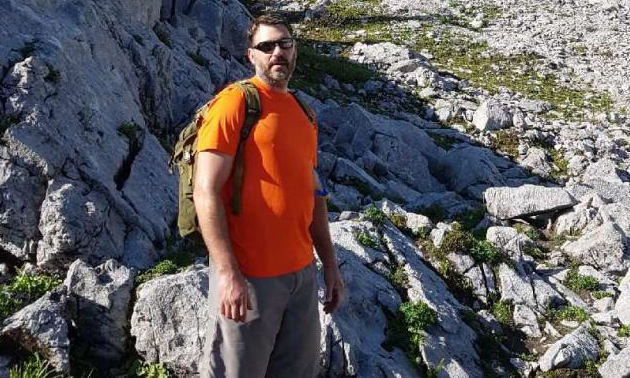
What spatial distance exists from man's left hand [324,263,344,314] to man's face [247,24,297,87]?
2.13m

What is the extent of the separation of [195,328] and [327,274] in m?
2.64

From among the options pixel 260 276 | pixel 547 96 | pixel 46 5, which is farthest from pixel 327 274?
pixel 547 96

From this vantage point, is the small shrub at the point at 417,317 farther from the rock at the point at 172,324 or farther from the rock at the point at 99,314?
the rock at the point at 99,314

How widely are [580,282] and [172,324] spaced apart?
9819mm

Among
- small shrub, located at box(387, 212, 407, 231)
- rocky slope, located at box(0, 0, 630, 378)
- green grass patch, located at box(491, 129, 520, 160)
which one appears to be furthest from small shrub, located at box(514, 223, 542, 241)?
green grass patch, located at box(491, 129, 520, 160)

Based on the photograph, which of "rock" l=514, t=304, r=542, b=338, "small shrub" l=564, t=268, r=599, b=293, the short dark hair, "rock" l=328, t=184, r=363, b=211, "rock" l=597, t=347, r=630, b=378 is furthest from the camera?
"rock" l=328, t=184, r=363, b=211

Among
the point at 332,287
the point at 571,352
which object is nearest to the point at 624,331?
the point at 571,352

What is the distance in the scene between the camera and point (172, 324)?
809 centimetres

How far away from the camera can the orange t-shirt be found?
4879 mm

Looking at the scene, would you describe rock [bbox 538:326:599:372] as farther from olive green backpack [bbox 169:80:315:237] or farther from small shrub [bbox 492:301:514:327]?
olive green backpack [bbox 169:80:315:237]

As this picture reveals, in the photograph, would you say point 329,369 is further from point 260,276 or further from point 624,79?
point 624,79

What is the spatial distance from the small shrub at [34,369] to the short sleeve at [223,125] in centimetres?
396

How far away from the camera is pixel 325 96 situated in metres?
26.4

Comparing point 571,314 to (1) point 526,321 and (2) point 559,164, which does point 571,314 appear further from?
(2) point 559,164
